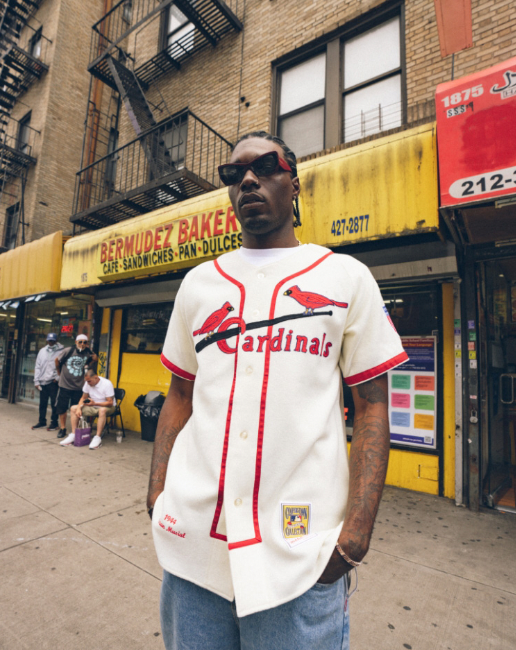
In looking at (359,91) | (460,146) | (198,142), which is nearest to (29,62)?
(198,142)

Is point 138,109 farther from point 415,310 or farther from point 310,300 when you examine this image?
point 310,300

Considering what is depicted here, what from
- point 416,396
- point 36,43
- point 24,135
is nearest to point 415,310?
point 416,396

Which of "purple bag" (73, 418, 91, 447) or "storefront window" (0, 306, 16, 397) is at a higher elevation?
"storefront window" (0, 306, 16, 397)

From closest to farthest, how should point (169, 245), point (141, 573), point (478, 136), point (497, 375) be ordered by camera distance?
point (141, 573) → point (478, 136) → point (497, 375) → point (169, 245)

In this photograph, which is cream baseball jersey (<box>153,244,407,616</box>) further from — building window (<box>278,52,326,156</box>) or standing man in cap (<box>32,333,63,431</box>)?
standing man in cap (<box>32,333,63,431</box>)

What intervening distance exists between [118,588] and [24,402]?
35.3 feet

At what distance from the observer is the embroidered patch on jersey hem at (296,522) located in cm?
100

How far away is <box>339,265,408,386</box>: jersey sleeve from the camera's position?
1178 mm

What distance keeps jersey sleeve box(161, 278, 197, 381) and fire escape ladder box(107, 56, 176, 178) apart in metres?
7.71

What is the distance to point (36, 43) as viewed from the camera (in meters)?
13.8

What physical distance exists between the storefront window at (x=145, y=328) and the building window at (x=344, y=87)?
172 inches

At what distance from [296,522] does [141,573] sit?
9.07 ft

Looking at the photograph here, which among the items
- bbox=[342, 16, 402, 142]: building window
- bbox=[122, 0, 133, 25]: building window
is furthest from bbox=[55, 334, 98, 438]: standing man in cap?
bbox=[122, 0, 133, 25]: building window

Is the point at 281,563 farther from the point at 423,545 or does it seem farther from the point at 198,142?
the point at 198,142
